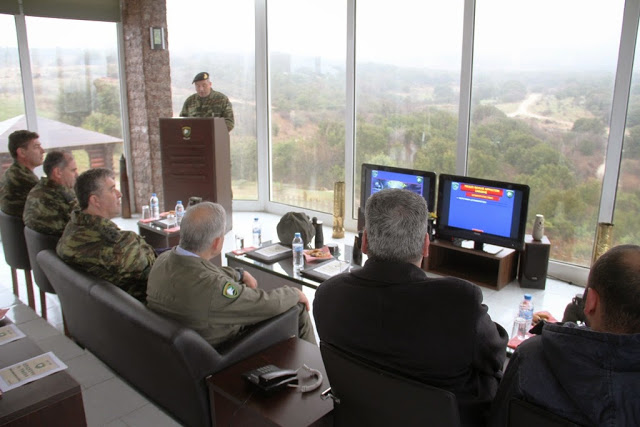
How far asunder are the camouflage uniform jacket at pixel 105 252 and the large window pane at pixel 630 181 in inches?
144

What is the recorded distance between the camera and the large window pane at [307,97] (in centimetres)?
611

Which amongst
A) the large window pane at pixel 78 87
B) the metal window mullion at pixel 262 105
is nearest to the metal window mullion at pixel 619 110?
the metal window mullion at pixel 262 105

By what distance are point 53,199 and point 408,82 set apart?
3560 mm

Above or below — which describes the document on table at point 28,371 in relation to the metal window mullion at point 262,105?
below

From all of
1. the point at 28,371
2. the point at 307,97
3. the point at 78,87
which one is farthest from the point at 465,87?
the point at 78,87

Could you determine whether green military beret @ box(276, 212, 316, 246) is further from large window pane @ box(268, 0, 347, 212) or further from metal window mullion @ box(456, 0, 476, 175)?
large window pane @ box(268, 0, 347, 212)

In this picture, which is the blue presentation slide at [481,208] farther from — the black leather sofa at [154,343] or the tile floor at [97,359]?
the black leather sofa at [154,343]

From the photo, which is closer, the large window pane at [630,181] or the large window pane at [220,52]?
the large window pane at [630,181]

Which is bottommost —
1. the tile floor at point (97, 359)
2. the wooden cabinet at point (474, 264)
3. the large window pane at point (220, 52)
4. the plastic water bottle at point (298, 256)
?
the tile floor at point (97, 359)

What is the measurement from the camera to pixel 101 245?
9.37 feet

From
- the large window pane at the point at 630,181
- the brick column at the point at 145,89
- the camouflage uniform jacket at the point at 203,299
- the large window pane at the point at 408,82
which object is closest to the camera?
the camouflage uniform jacket at the point at 203,299

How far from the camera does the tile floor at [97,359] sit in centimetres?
282

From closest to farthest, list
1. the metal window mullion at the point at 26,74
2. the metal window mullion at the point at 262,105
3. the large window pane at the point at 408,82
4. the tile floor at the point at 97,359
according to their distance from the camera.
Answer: the tile floor at the point at 97,359, the large window pane at the point at 408,82, the metal window mullion at the point at 26,74, the metal window mullion at the point at 262,105

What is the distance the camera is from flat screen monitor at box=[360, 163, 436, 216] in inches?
167
